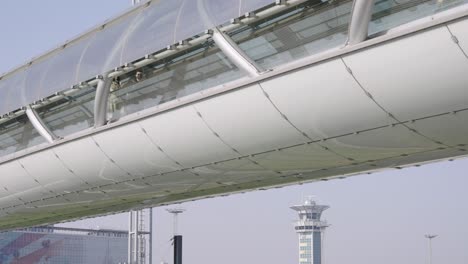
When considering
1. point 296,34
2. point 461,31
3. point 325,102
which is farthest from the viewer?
point 296,34

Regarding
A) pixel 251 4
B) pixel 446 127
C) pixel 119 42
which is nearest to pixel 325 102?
pixel 446 127

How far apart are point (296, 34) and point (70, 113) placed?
787 centimetres

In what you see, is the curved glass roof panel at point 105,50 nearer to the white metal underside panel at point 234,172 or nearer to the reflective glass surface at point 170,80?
the reflective glass surface at point 170,80

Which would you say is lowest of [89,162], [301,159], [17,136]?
[301,159]

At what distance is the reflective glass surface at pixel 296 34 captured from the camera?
1279cm

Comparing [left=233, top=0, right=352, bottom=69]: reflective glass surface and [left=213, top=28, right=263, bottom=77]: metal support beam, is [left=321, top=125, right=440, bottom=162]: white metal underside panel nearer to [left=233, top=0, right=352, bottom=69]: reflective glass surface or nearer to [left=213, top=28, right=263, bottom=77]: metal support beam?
[left=233, top=0, right=352, bottom=69]: reflective glass surface

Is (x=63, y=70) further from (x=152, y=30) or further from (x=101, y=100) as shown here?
(x=152, y=30)

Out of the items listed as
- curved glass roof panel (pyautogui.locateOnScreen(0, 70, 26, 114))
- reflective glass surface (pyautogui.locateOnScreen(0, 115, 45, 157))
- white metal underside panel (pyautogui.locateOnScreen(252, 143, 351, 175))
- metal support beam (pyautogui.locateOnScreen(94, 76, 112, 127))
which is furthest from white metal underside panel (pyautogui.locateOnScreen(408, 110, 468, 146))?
curved glass roof panel (pyautogui.locateOnScreen(0, 70, 26, 114))

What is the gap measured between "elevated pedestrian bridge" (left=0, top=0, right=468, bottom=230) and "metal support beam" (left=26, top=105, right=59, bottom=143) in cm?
4

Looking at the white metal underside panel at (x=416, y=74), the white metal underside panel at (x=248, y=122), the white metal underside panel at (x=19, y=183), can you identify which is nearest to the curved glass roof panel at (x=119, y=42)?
the white metal underside panel at (x=248, y=122)

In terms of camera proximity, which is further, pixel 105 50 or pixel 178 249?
pixel 178 249

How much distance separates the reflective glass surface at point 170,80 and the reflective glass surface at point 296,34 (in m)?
0.59

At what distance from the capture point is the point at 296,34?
1351 cm

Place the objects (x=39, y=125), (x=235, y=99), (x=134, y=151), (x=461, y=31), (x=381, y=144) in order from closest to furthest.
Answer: (x=461, y=31) → (x=381, y=144) → (x=235, y=99) → (x=134, y=151) → (x=39, y=125)
